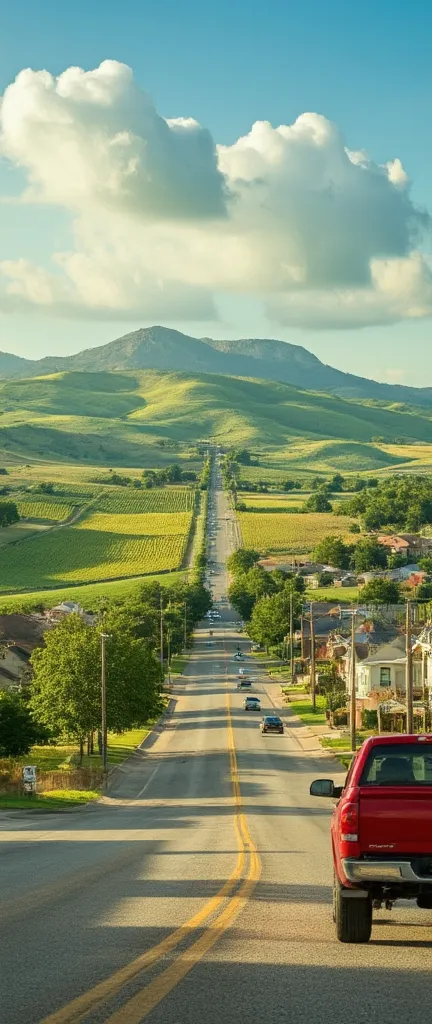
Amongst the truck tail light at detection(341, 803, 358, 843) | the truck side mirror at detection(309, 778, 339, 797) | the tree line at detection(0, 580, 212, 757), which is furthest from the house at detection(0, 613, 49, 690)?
the truck tail light at detection(341, 803, 358, 843)

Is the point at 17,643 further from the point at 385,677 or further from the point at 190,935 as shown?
the point at 190,935

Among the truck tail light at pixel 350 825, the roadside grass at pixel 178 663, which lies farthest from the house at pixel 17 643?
the truck tail light at pixel 350 825

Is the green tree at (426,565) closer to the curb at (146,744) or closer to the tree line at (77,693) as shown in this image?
the curb at (146,744)

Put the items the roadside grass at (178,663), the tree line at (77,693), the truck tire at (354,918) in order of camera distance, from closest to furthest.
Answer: the truck tire at (354,918)
the tree line at (77,693)
the roadside grass at (178,663)

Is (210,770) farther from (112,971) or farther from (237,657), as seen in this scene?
(237,657)

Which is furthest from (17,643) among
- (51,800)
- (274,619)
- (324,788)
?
(324,788)
